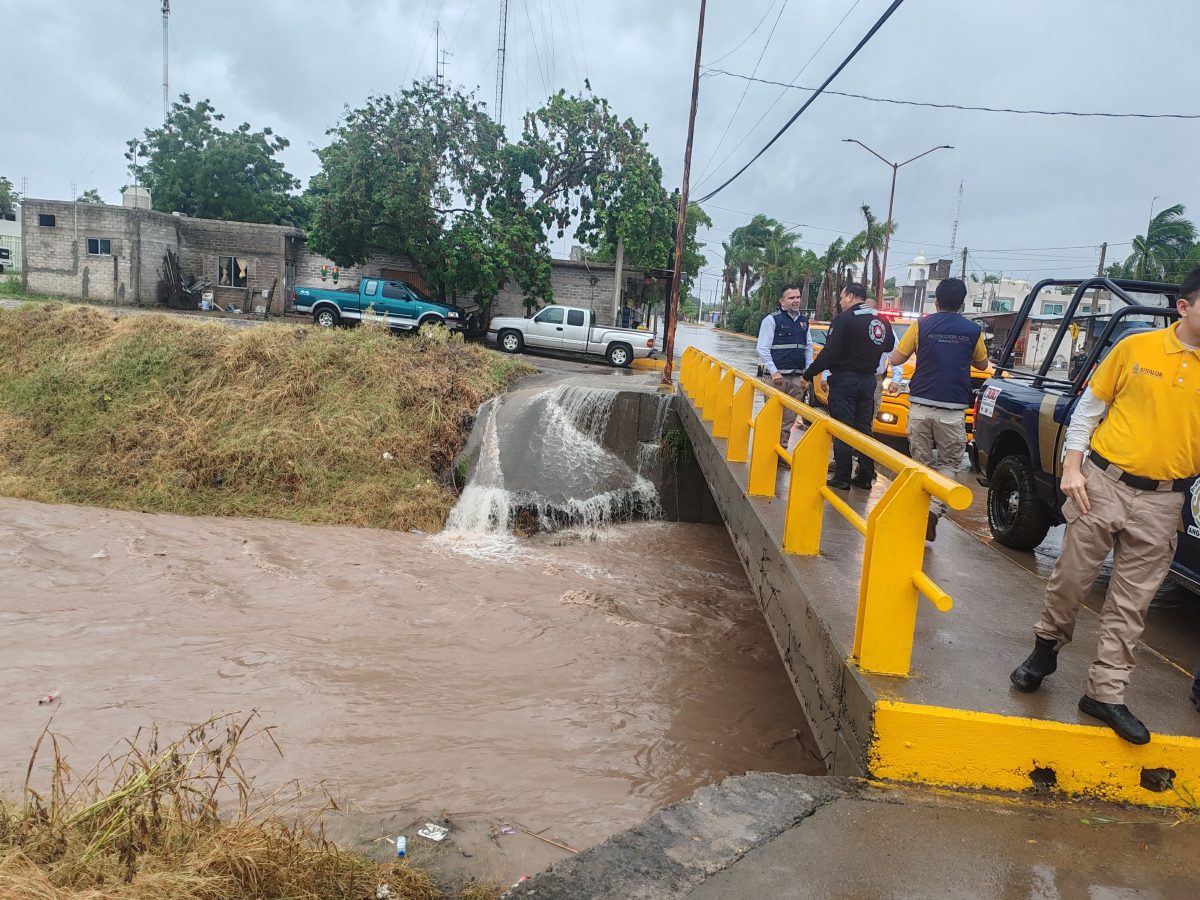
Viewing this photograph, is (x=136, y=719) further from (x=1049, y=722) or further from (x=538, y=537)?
(x=538, y=537)

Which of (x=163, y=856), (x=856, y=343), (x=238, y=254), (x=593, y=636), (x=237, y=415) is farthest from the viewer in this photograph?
(x=238, y=254)

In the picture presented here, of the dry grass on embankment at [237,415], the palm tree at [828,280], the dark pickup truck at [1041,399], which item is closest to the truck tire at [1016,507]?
the dark pickup truck at [1041,399]

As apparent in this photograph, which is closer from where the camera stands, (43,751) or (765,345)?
(43,751)

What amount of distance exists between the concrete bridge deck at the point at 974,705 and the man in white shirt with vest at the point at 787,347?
138 inches

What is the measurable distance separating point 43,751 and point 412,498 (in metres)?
6.77

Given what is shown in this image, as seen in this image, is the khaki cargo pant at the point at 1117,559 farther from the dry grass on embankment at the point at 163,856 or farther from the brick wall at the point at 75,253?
the brick wall at the point at 75,253

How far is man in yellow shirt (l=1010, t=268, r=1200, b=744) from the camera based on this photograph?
3.07 m

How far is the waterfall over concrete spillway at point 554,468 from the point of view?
1123cm

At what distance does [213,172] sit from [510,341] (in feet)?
71.0

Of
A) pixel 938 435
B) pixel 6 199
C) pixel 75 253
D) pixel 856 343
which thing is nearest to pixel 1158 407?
pixel 938 435

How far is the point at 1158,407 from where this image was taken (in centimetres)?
309

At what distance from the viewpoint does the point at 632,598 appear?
851 cm

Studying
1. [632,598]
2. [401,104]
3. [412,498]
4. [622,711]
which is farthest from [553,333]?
[622,711]

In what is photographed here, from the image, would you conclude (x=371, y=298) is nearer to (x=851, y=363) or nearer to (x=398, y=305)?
(x=398, y=305)
